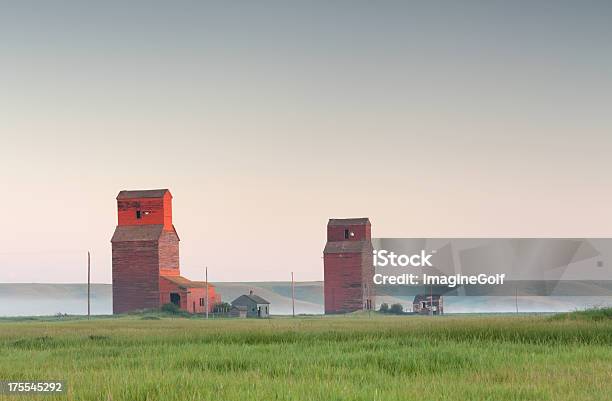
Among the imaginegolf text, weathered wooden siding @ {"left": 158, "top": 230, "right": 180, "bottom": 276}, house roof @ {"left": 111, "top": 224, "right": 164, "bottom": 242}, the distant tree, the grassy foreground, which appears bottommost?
the grassy foreground

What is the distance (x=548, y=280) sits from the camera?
123 metres

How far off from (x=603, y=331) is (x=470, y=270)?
85.1 metres

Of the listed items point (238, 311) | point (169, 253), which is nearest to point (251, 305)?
point (238, 311)

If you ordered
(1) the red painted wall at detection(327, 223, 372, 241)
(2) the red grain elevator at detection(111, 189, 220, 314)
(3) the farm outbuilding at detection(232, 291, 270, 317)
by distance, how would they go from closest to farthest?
1. (2) the red grain elevator at detection(111, 189, 220, 314)
2. (3) the farm outbuilding at detection(232, 291, 270, 317)
3. (1) the red painted wall at detection(327, 223, 372, 241)

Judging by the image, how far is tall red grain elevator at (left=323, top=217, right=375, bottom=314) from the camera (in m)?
108

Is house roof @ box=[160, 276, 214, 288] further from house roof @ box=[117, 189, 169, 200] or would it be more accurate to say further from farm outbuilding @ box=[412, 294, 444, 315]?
farm outbuilding @ box=[412, 294, 444, 315]

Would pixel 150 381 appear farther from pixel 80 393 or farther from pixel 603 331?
pixel 603 331

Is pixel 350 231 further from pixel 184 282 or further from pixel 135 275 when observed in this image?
pixel 135 275

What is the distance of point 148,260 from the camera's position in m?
97.6

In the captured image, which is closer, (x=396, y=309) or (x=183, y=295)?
(x=183, y=295)

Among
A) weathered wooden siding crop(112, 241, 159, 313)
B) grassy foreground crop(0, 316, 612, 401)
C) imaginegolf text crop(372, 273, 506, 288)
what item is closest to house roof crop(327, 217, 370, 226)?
imaginegolf text crop(372, 273, 506, 288)

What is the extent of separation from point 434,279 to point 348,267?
40.4 ft

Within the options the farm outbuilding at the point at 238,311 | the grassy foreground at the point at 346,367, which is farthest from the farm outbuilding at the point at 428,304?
the grassy foreground at the point at 346,367

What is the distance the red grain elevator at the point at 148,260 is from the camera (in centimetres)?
9625
